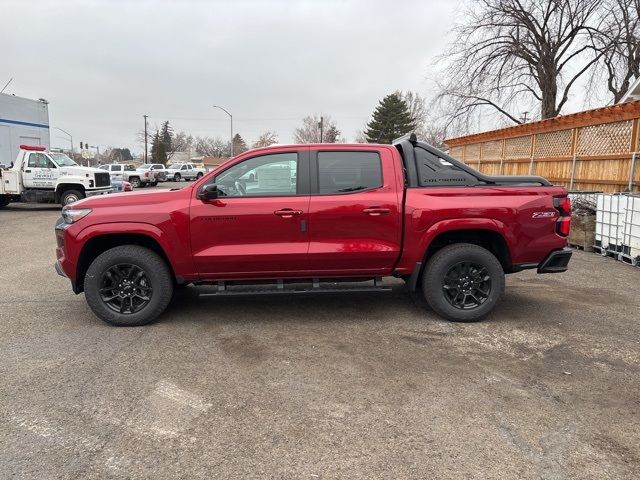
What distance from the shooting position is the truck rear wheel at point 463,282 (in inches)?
185

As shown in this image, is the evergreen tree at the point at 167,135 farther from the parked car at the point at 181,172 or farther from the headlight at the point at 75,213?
the headlight at the point at 75,213

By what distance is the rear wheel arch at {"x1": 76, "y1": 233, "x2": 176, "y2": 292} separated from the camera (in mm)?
4648

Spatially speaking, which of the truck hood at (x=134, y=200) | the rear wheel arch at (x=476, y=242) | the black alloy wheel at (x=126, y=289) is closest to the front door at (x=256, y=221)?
the truck hood at (x=134, y=200)

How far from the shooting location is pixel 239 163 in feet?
15.2

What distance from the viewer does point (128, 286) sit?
15.2 feet

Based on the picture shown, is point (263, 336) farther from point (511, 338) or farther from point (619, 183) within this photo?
point (619, 183)

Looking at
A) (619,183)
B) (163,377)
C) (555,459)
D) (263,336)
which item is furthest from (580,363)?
(619,183)

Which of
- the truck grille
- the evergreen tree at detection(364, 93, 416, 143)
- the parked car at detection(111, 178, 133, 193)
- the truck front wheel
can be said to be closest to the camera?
the truck front wheel

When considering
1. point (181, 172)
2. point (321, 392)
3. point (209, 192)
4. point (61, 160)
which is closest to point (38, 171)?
point (61, 160)

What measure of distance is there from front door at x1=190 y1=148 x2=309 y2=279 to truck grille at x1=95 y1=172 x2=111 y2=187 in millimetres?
14723

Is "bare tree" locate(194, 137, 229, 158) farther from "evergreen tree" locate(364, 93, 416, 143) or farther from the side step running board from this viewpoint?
the side step running board

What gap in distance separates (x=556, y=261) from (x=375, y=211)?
1.97 m

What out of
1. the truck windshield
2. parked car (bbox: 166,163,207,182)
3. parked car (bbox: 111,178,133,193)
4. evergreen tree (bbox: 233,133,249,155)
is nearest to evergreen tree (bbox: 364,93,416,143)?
parked car (bbox: 166,163,207,182)

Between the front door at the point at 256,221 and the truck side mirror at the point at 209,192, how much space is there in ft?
0.14
